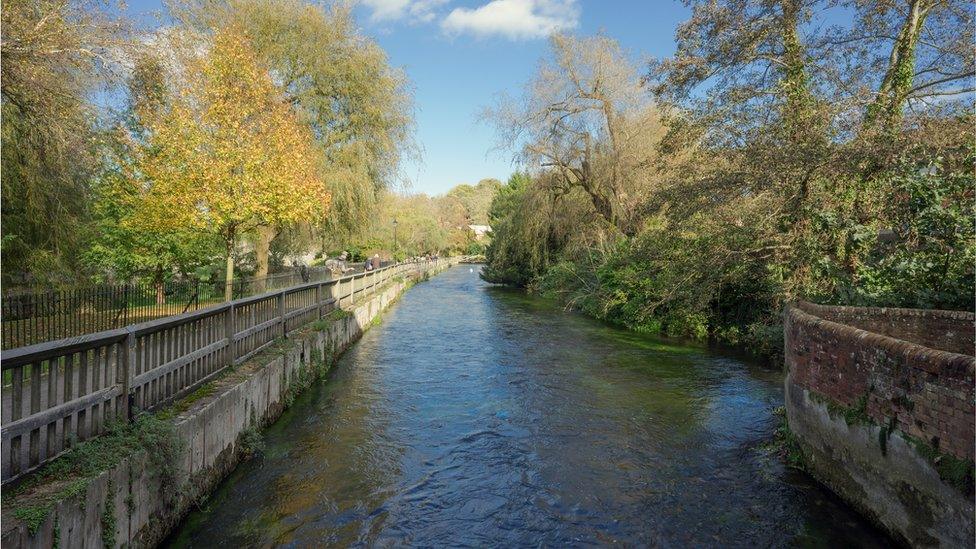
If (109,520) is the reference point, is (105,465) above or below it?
above

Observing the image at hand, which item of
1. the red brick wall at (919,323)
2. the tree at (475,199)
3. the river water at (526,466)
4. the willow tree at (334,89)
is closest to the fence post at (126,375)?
the river water at (526,466)

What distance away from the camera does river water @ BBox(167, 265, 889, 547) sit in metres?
5.09

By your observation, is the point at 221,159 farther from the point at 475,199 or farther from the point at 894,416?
the point at 475,199

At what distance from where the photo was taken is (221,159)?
12.2 metres

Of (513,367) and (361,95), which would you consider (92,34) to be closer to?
(513,367)

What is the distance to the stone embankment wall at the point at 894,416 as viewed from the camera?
13.0 ft

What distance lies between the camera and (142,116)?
11977 millimetres

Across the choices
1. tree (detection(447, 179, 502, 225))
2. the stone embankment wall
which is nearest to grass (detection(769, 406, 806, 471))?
the stone embankment wall

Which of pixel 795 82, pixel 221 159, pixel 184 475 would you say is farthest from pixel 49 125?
pixel 795 82

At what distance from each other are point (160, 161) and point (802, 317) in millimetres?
12420

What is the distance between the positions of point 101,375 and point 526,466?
4440mm

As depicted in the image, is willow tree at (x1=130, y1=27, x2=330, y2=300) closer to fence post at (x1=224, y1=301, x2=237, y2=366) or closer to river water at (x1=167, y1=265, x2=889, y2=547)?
river water at (x1=167, y1=265, x2=889, y2=547)

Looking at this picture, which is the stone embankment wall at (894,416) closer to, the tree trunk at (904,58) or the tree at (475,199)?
the tree trunk at (904,58)

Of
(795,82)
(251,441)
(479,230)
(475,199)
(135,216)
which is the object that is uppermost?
(475,199)
